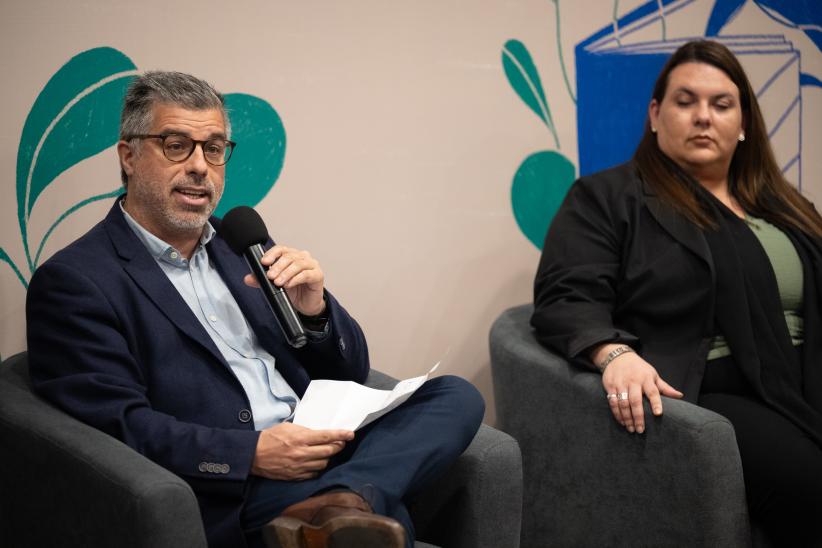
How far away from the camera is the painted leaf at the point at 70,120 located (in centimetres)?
245

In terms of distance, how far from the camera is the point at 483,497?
2.06 m

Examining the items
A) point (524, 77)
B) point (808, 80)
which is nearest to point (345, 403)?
point (524, 77)

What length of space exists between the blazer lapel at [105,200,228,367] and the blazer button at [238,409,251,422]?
119 millimetres

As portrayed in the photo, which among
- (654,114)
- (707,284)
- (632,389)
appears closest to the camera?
(632,389)

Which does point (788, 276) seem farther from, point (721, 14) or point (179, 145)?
point (179, 145)

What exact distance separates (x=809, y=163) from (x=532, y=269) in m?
1.39

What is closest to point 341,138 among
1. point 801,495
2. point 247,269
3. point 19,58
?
point 247,269

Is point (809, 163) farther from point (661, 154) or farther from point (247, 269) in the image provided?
point (247, 269)

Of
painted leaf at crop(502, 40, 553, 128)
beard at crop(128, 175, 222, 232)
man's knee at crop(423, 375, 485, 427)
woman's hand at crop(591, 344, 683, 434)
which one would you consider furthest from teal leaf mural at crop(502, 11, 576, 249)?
beard at crop(128, 175, 222, 232)

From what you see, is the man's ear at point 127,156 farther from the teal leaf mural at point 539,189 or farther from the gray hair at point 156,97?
the teal leaf mural at point 539,189

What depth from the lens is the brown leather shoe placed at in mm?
1599

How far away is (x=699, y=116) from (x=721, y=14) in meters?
1.06

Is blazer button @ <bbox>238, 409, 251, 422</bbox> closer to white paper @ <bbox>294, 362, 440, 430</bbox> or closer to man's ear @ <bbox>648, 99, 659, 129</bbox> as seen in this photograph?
white paper @ <bbox>294, 362, 440, 430</bbox>

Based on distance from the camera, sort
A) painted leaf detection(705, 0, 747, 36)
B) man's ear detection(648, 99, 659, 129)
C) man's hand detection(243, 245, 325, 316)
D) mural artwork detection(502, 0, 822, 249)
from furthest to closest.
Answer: painted leaf detection(705, 0, 747, 36) → mural artwork detection(502, 0, 822, 249) → man's ear detection(648, 99, 659, 129) → man's hand detection(243, 245, 325, 316)
